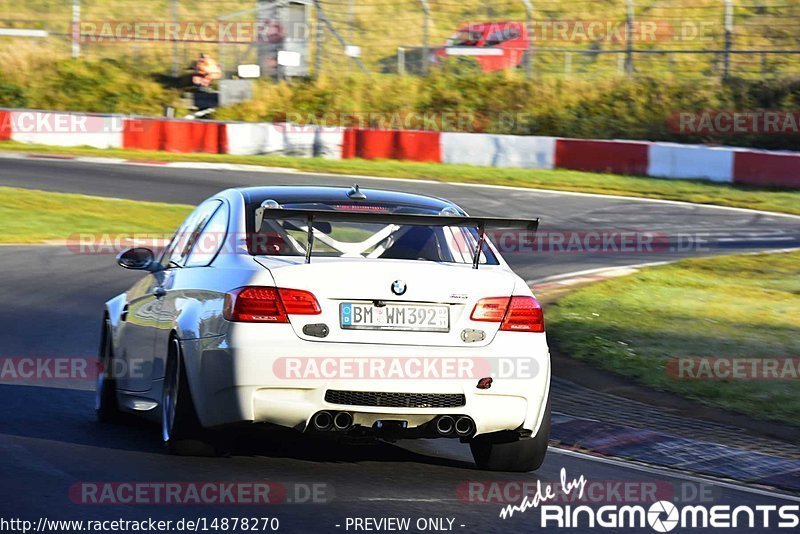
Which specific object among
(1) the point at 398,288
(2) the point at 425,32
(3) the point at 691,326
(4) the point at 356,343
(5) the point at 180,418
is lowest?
(3) the point at 691,326

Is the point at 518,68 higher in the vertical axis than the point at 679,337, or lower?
Answer: higher

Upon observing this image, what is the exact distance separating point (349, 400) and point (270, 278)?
0.66 m

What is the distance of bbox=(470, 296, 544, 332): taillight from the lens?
6.41 m

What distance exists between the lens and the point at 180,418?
656 cm

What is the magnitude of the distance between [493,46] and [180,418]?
27789 millimetres

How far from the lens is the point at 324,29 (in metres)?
35.5

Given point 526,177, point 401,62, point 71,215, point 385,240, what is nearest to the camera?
point 385,240

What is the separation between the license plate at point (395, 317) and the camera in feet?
20.5

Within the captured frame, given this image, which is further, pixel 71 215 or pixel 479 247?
pixel 71 215

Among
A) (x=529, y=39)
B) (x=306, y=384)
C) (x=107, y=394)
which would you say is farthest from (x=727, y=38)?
(x=306, y=384)

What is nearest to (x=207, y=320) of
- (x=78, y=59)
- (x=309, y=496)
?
(x=309, y=496)

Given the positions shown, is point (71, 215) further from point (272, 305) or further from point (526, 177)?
point (272, 305)

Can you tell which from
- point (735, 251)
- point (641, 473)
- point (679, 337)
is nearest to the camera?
point (641, 473)

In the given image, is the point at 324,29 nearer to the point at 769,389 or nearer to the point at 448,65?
the point at 448,65
